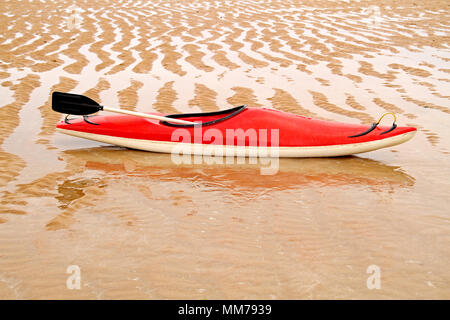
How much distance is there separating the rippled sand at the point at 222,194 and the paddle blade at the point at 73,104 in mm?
338

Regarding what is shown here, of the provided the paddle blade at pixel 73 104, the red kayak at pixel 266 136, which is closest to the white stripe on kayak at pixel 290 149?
the red kayak at pixel 266 136

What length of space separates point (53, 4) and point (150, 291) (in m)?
14.3

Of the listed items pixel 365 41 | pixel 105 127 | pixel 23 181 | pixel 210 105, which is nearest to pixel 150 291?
pixel 23 181

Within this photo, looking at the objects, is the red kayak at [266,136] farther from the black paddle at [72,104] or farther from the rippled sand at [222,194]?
the black paddle at [72,104]

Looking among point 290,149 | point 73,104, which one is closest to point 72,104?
point 73,104

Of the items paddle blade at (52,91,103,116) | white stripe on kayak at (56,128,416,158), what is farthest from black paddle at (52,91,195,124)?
white stripe on kayak at (56,128,416,158)

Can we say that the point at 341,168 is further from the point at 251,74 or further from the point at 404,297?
the point at 251,74

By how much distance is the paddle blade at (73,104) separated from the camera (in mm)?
4586

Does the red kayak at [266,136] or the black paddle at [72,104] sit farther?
the black paddle at [72,104]

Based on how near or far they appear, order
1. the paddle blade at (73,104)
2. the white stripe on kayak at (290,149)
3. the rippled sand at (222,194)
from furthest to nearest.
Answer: the paddle blade at (73,104) < the white stripe on kayak at (290,149) < the rippled sand at (222,194)

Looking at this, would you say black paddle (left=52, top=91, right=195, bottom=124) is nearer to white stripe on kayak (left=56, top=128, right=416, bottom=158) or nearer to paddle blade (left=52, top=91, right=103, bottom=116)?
paddle blade (left=52, top=91, right=103, bottom=116)

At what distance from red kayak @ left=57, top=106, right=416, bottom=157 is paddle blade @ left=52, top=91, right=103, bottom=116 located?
43 cm

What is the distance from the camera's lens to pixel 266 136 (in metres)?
4.36

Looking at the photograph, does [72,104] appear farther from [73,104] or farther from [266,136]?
[266,136]
